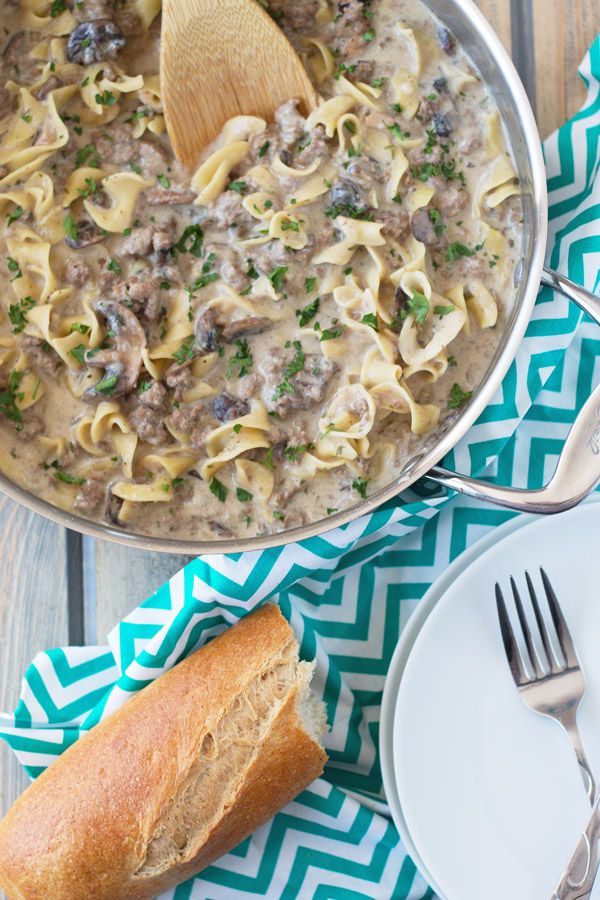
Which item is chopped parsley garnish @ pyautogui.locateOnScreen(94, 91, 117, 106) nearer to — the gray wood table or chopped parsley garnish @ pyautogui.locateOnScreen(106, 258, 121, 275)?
chopped parsley garnish @ pyautogui.locateOnScreen(106, 258, 121, 275)

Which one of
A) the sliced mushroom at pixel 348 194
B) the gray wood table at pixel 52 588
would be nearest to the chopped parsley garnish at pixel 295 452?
the gray wood table at pixel 52 588

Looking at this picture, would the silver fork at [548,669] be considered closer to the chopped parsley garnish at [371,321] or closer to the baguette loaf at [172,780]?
the baguette loaf at [172,780]

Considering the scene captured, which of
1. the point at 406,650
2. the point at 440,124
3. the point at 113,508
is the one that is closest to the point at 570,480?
the point at 406,650

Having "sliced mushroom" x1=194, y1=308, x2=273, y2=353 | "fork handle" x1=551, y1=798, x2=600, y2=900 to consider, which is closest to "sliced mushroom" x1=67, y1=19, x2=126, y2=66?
"sliced mushroom" x1=194, y1=308, x2=273, y2=353

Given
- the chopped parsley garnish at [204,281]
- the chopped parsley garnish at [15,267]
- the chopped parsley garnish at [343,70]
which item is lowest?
the chopped parsley garnish at [204,281]

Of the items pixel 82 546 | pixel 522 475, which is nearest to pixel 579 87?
pixel 522 475

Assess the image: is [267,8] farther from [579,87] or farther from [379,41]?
[579,87]

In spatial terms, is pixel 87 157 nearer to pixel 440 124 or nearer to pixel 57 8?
pixel 57 8
